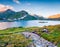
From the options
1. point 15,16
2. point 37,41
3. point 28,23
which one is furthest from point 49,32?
point 15,16

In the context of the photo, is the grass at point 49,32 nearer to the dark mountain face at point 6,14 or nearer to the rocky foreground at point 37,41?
the rocky foreground at point 37,41

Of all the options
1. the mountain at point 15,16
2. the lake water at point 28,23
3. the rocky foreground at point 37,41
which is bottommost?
the rocky foreground at point 37,41

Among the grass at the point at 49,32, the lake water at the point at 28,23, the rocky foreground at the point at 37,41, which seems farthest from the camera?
the lake water at the point at 28,23

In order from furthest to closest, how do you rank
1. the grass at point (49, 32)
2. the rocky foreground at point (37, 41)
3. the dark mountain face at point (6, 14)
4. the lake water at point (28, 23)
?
the dark mountain face at point (6, 14)
the lake water at point (28, 23)
the grass at point (49, 32)
the rocky foreground at point (37, 41)

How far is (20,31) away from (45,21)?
3.85 ft

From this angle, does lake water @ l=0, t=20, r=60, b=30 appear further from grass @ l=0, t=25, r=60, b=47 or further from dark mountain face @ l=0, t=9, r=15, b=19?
dark mountain face @ l=0, t=9, r=15, b=19

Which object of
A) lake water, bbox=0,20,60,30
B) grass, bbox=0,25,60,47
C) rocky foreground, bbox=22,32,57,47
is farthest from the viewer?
lake water, bbox=0,20,60,30

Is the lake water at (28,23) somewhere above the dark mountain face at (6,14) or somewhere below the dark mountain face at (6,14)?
below

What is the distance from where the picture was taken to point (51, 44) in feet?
21.5

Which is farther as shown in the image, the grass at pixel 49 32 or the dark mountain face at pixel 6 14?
the dark mountain face at pixel 6 14

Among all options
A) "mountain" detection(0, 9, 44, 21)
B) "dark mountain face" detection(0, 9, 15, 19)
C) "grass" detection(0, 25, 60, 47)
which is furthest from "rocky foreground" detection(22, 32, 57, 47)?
"dark mountain face" detection(0, 9, 15, 19)

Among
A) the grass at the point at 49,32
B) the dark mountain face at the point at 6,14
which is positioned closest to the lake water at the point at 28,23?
the grass at the point at 49,32

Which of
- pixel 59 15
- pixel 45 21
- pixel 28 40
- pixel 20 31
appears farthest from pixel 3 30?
pixel 59 15

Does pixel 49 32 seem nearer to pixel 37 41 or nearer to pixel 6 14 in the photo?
pixel 37 41
